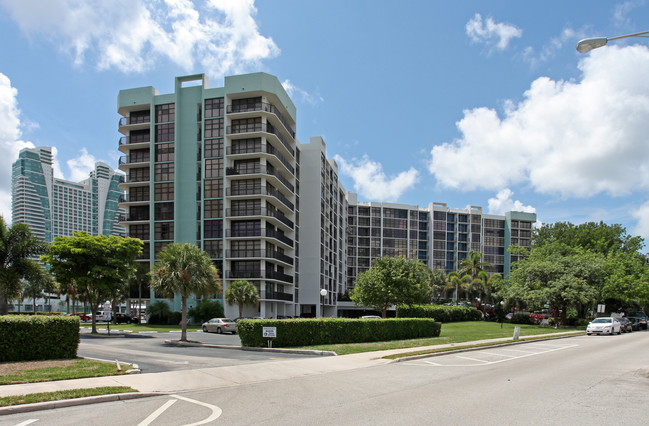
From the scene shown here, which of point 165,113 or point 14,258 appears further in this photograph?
point 165,113

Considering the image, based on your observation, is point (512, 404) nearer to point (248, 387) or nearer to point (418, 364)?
point (248, 387)

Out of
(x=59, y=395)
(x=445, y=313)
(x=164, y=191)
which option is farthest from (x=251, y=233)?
(x=59, y=395)

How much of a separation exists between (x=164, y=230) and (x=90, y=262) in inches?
908

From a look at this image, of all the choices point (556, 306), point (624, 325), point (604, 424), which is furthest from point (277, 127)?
point (604, 424)

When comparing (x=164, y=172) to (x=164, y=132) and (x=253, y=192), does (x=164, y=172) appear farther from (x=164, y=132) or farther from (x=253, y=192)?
(x=253, y=192)

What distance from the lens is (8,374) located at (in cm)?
1304

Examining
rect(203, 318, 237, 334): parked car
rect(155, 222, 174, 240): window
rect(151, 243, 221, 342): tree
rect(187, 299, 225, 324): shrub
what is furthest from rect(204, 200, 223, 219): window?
rect(151, 243, 221, 342): tree

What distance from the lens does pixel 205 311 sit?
5400 centimetres

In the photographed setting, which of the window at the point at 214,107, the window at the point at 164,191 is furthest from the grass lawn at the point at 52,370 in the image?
the window at the point at 214,107

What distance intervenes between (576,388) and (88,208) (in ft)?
699

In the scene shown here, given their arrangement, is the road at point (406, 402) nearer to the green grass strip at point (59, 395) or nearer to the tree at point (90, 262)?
the green grass strip at point (59, 395)

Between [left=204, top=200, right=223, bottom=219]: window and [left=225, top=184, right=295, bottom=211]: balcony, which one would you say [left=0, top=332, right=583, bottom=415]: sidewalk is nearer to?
[left=225, top=184, right=295, bottom=211]: balcony

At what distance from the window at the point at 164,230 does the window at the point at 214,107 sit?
1480cm

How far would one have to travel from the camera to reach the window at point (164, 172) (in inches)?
2464
